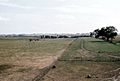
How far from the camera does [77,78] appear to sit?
21.4 meters

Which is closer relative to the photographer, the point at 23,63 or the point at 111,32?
the point at 23,63

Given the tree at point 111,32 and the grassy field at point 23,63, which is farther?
the tree at point 111,32

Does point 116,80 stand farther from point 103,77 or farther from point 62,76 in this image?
point 62,76

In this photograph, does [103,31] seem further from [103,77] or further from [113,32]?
[103,77]

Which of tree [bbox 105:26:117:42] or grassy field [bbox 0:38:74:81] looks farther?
tree [bbox 105:26:117:42]

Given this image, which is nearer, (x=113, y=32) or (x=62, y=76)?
(x=62, y=76)

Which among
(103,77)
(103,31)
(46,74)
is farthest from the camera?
(103,31)

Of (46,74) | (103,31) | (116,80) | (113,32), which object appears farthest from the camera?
(103,31)

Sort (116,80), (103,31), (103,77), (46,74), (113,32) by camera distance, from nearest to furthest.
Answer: (116,80) < (103,77) < (46,74) < (113,32) < (103,31)

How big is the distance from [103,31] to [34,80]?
102 meters

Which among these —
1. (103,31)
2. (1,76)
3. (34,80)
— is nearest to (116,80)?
(34,80)

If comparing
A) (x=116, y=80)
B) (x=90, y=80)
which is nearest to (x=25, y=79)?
(x=90, y=80)

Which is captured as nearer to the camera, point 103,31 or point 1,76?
point 1,76

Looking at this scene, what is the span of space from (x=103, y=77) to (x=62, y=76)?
3.64 m
